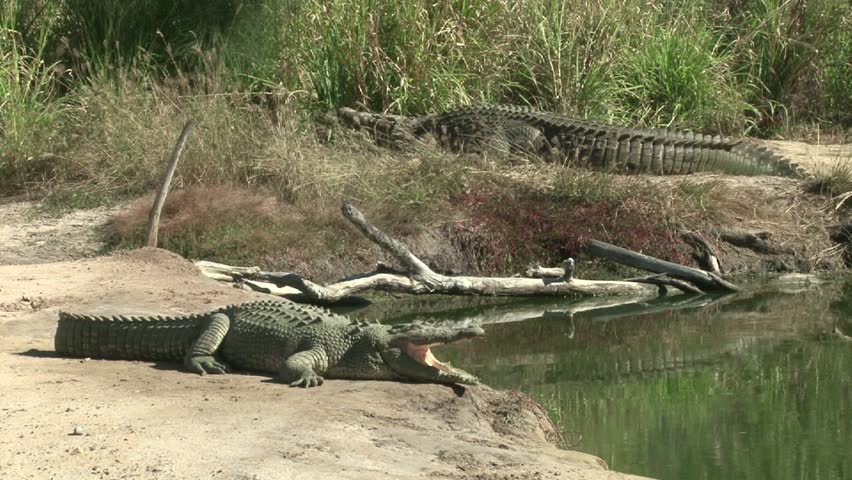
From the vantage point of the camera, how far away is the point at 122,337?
691 centimetres

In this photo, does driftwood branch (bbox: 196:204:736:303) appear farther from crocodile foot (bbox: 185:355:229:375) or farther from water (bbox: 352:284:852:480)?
crocodile foot (bbox: 185:355:229:375)

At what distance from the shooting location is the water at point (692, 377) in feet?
21.4

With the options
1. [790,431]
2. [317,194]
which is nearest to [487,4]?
[317,194]

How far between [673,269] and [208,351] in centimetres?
510

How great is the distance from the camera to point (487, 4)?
1504 centimetres

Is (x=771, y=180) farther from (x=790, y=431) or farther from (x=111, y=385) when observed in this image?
(x=111, y=385)

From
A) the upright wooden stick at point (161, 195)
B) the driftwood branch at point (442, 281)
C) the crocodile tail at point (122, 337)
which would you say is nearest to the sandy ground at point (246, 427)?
the crocodile tail at point (122, 337)

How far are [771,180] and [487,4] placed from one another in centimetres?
401

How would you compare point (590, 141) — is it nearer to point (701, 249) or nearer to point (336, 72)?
point (701, 249)

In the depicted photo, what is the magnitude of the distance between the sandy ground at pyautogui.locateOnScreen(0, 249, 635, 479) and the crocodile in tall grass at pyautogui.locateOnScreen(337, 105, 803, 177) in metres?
6.65

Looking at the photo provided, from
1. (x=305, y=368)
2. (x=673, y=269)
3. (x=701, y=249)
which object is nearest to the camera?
(x=305, y=368)

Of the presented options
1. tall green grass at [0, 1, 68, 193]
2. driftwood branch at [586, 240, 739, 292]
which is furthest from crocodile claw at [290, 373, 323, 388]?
tall green grass at [0, 1, 68, 193]

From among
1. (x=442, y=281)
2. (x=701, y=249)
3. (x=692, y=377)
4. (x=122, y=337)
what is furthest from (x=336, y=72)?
(x=122, y=337)

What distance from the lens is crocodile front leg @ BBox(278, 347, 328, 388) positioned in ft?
21.0
